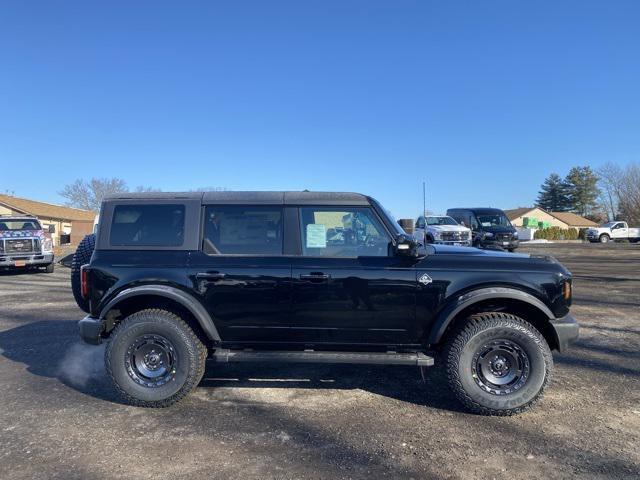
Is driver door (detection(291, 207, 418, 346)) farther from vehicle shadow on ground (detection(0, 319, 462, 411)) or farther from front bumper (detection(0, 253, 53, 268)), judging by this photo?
front bumper (detection(0, 253, 53, 268))

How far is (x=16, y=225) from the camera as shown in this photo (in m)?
15.3

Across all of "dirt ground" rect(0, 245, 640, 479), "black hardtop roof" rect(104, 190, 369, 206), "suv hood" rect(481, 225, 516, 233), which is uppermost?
"suv hood" rect(481, 225, 516, 233)

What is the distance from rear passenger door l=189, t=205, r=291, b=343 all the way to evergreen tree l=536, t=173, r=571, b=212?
297 feet

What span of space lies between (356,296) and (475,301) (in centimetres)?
104

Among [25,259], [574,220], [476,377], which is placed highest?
[574,220]

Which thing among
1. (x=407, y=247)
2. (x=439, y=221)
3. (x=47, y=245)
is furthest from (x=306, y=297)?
(x=439, y=221)

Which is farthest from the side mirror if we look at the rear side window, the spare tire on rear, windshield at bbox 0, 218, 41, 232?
windshield at bbox 0, 218, 41, 232

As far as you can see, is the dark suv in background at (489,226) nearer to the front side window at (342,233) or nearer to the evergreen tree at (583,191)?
the front side window at (342,233)

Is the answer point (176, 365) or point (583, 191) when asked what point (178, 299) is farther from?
point (583, 191)

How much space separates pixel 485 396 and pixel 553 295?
109 centimetres

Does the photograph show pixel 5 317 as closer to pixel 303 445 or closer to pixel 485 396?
pixel 303 445

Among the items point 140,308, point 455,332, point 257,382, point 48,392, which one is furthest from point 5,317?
point 455,332

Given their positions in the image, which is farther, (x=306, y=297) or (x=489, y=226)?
(x=489, y=226)

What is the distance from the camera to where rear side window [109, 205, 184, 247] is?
4281 millimetres
